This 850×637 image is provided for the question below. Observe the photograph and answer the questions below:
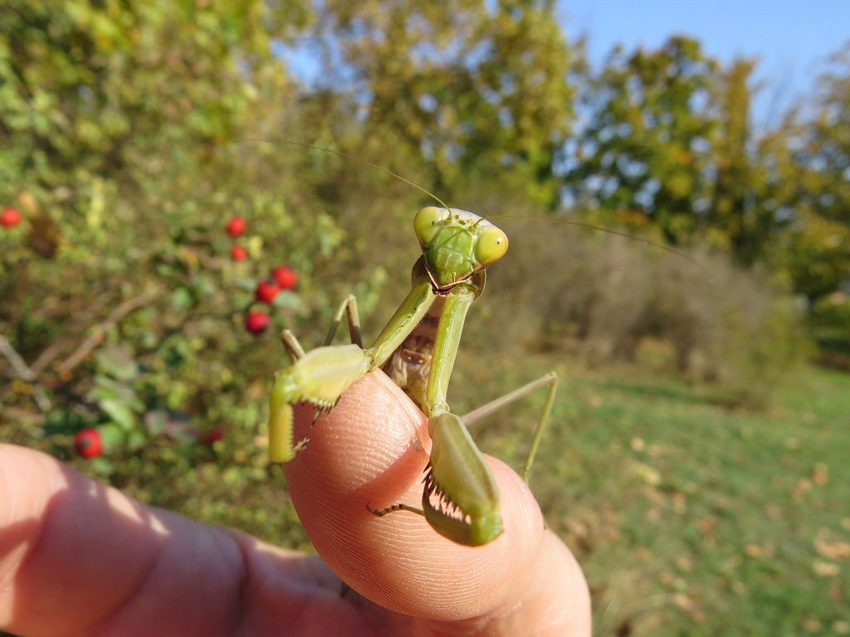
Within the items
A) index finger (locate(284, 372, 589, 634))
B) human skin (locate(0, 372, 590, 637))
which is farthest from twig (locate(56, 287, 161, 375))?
index finger (locate(284, 372, 589, 634))

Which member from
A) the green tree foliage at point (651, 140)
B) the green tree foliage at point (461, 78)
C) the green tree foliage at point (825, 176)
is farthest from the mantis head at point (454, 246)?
the green tree foliage at point (825, 176)

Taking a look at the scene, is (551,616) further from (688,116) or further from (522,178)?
(688,116)

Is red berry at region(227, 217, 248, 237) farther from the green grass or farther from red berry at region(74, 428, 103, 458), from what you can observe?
the green grass

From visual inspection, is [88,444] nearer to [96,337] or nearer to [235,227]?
[96,337]

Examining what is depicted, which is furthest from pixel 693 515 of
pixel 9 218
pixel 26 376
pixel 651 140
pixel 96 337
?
Result: pixel 651 140

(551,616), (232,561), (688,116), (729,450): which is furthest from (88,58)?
(688,116)

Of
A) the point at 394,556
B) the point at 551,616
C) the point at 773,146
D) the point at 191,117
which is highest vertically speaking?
the point at 773,146

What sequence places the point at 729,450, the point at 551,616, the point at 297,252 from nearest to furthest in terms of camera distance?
1. the point at 551,616
2. the point at 297,252
3. the point at 729,450

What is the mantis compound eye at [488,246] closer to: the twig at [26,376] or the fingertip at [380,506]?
the fingertip at [380,506]
